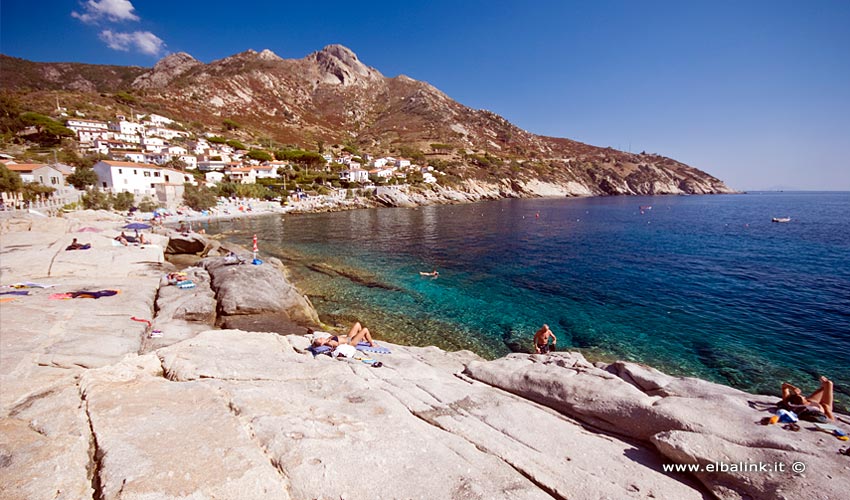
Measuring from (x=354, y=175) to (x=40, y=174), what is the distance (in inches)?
2384

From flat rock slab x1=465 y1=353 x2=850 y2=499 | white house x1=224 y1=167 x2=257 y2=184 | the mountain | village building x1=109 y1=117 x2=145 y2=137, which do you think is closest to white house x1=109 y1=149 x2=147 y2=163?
white house x1=224 y1=167 x2=257 y2=184

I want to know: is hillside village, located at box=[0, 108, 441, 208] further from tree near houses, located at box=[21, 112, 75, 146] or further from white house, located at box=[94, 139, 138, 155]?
tree near houses, located at box=[21, 112, 75, 146]

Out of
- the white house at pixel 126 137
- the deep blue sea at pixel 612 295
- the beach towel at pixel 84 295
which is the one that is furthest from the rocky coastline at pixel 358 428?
the white house at pixel 126 137

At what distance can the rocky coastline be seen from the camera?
15.2ft

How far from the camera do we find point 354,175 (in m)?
96.6

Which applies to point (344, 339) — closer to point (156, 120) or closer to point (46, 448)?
point (46, 448)

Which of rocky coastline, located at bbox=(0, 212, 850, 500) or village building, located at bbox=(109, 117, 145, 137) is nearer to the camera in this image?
rocky coastline, located at bbox=(0, 212, 850, 500)

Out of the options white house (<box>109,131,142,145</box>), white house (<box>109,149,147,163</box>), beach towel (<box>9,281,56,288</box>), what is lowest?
beach towel (<box>9,281,56,288</box>)

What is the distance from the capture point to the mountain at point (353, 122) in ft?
417

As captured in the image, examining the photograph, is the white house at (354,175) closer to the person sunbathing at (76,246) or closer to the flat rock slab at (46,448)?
the person sunbathing at (76,246)

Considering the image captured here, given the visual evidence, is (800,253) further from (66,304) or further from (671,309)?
(66,304)

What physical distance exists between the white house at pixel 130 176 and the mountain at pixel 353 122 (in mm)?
62018

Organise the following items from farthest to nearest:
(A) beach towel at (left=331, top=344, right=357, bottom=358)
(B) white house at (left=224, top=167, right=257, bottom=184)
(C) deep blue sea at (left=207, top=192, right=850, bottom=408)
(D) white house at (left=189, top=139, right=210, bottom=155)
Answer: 1. (D) white house at (left=189, top=139, right=210, bottom=155)
2. (B) white house at (left=224, top=167, right=257, bottom=184)
3. (C) deep blue sea at (left=207, top=192, right=850, bottom=408)
4. (A) beach towel at (left=331, top=344, right=357, bottom=358)

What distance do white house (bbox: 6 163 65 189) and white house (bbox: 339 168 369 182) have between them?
56105 mm
